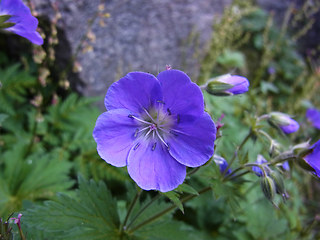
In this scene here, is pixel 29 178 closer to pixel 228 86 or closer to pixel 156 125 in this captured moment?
pixel 156 125

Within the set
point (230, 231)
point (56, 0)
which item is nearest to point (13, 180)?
point (56, 0)

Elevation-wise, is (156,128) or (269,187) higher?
(156,128)

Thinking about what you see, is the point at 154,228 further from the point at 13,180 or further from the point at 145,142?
the point at 13,180

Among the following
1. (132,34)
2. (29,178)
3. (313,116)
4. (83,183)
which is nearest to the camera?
(83,183)

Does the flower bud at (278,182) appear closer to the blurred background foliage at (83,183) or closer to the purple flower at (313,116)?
the blurred background foliage at (83,183)

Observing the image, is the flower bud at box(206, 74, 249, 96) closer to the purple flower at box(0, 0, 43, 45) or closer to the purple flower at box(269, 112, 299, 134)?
the purple flower at box(269, 112, 299, 134)

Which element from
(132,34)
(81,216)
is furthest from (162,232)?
(132,34)

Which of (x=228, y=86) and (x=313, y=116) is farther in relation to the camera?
(x=313, y=116)
